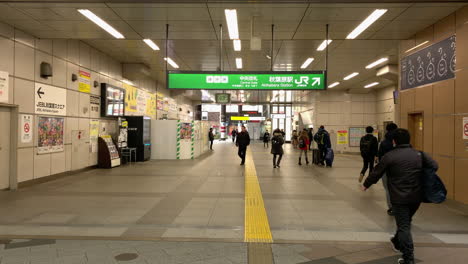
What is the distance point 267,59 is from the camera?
1234cm

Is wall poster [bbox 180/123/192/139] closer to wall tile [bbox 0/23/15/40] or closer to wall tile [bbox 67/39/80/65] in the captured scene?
wall tile [bbox 67/39/80/65]

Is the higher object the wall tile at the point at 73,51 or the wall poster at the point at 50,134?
the wall tile at the point at 73,51

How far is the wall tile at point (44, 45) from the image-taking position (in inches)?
340

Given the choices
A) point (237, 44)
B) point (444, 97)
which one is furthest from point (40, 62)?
point (444, 97)

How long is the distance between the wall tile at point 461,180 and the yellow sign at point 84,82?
10784mm

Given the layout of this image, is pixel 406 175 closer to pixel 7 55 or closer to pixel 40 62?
pixel 7 55

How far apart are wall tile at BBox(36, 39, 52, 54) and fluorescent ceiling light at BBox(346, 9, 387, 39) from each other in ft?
27.1

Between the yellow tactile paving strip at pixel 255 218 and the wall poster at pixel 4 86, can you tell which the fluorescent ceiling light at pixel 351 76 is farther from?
the wall poster at pixel 4 86

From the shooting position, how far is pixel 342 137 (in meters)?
20.9

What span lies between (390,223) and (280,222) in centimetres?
179

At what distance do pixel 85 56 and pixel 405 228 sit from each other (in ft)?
35.9

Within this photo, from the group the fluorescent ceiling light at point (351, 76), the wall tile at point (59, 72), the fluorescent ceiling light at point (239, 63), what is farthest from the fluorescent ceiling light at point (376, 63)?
the wall tile at point (59, 72)

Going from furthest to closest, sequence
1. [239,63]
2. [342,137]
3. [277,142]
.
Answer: [342,137] → [239,63] → [277,142]

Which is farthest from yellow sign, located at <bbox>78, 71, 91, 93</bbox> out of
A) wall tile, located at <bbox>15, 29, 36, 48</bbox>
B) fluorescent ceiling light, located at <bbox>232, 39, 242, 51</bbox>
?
fluorescent ceiling light, located at <bbox>232, 39, 242, 51</bbox>
